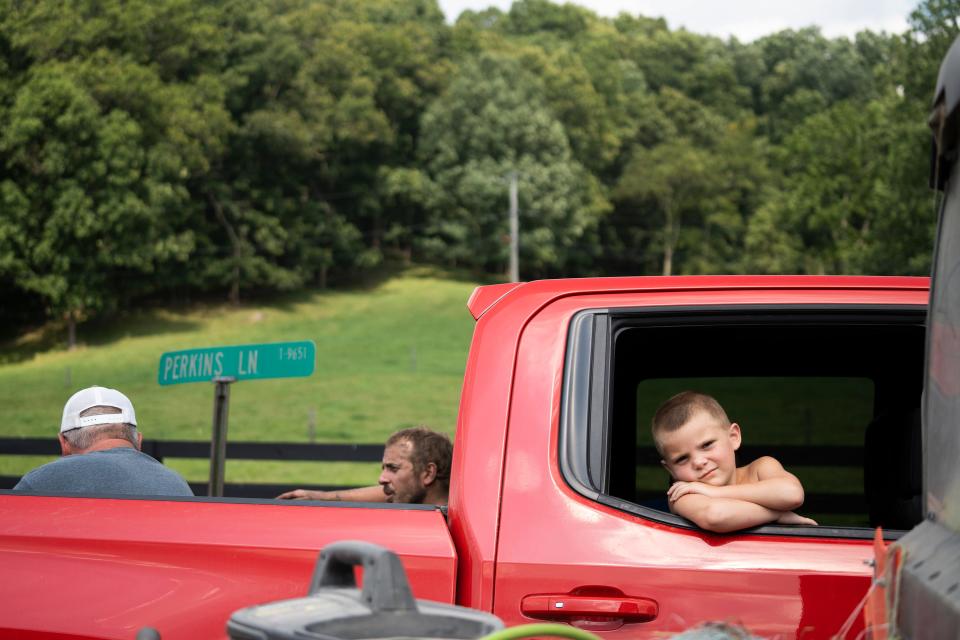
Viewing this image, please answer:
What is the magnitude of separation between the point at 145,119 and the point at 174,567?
55660mm

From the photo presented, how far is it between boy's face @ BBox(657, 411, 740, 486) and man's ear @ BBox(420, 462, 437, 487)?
1.03m

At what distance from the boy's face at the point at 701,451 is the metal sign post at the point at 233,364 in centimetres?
184

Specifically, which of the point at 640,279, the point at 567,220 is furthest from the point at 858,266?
the point at 640,279

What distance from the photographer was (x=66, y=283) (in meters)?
50.2

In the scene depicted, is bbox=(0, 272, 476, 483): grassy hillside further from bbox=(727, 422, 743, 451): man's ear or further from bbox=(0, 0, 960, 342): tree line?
bbox=(727, 422, 743, 451): man's ear

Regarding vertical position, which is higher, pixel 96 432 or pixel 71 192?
pixel 71 192

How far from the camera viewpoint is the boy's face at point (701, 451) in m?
2.73

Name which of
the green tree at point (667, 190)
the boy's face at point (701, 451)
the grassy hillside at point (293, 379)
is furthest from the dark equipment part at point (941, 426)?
the green tree at point (667, 190)

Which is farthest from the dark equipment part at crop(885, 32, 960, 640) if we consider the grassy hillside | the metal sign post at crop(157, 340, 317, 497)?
the grassy hillside

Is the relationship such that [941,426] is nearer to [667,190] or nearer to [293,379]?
[293,379]

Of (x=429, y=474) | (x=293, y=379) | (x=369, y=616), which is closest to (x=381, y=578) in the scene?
(x=369, y=616)

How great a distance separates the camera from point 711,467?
2725mm

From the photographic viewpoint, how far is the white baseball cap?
11.8 ft

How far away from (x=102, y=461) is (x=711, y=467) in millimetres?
1629
